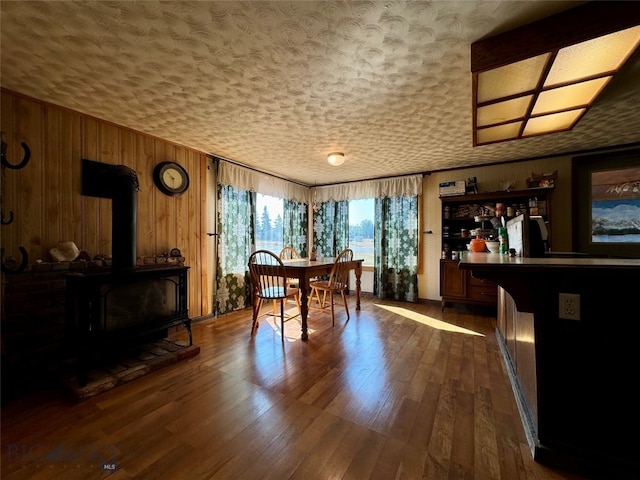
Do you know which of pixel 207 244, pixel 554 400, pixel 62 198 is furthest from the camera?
pixel 207 244

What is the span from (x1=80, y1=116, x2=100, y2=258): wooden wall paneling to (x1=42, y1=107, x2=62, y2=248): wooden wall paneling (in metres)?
0.15

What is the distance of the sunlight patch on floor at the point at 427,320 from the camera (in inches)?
118

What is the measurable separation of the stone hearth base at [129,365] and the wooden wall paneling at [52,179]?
1101 mm

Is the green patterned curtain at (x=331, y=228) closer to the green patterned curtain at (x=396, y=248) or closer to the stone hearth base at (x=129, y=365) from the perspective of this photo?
the green patterned curtain at (x=396, y=248)

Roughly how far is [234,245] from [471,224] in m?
3.77

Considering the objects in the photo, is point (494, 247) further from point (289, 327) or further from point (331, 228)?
point (331, 228)

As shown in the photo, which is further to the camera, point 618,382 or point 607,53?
point 607,53

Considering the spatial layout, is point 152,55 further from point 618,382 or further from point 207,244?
point 618,382

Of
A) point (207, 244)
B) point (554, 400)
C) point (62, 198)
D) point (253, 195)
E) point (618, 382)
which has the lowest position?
point (554, 400)

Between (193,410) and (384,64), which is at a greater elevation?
(384,64)

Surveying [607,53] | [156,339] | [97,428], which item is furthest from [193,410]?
[607,53]

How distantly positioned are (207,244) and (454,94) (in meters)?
3.21

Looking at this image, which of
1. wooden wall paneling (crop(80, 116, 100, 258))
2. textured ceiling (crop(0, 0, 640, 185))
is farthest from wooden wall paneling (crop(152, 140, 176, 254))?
wooden wall paneling (crop(80, 116, 100, 258))

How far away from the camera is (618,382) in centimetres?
111
